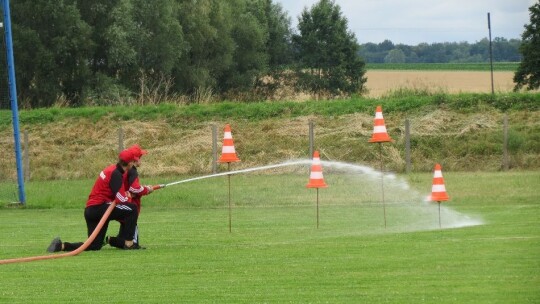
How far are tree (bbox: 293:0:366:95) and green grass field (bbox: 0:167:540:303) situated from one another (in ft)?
174

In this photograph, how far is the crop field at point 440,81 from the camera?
51509 mm

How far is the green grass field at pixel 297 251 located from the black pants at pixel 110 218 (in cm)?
28

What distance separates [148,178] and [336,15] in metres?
49.8

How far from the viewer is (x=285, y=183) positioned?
114ft

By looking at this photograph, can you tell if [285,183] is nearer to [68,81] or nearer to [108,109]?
[108,109]

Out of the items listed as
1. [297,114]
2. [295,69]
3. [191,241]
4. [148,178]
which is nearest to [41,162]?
[148,178]

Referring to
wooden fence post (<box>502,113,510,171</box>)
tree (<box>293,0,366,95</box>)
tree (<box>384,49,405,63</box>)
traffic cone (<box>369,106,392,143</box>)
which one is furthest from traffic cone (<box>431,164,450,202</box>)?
tree (<box>384,49,405,63</box>)

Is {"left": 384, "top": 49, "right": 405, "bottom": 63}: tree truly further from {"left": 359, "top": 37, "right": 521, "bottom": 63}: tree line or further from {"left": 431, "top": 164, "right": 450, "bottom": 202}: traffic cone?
{"left": 431, "top": 164, "right": 450, "bottom": 202}: traffic cone

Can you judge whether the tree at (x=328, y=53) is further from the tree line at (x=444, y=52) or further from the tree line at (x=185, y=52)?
the tree line at (x=444, y=52)

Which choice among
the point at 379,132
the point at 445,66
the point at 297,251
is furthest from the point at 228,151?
the point at 445,66

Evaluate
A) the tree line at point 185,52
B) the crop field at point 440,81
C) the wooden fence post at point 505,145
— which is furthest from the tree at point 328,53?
→ the wooden fence post at point 505,145

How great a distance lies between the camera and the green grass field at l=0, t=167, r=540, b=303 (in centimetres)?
1348

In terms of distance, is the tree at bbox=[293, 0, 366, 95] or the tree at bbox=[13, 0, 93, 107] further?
the tree at bbox=[293, 0, 366, 95]

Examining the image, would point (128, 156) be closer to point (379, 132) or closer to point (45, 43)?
point (379, 132)
